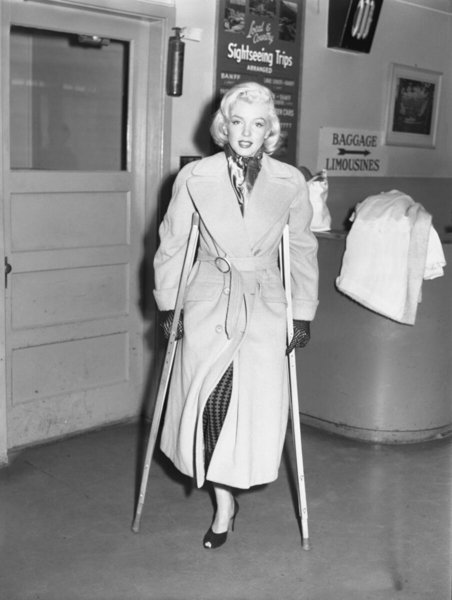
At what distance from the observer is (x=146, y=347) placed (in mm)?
5512

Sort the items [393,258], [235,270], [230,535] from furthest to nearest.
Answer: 1. [393,258]
2. [230,535]
3. [235,270]

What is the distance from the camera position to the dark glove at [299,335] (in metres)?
3.76

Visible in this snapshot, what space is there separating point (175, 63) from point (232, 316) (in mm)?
2106

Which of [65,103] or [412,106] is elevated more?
[412,106]

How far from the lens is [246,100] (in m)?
3.52

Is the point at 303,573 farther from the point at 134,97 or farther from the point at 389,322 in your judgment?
the point at 134,97

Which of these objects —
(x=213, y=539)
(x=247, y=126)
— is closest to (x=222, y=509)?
(x=213, y=539)

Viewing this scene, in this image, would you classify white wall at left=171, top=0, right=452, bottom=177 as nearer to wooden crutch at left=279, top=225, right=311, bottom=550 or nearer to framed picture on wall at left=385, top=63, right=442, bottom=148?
framed picture on wall at left=385, top=63, right=442, bottom=148

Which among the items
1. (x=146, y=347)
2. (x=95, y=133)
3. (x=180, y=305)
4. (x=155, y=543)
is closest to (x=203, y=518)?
(x=155, y=543)

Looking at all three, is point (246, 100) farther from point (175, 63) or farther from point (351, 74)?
point (351, 74)

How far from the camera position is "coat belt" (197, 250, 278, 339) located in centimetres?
360

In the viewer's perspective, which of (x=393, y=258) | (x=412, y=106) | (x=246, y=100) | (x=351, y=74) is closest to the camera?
(x=246, y=100)

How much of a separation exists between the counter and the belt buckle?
1.69 metres

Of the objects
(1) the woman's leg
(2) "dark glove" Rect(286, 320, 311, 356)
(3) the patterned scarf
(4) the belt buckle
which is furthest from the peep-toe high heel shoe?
(3) the patterned scarf
